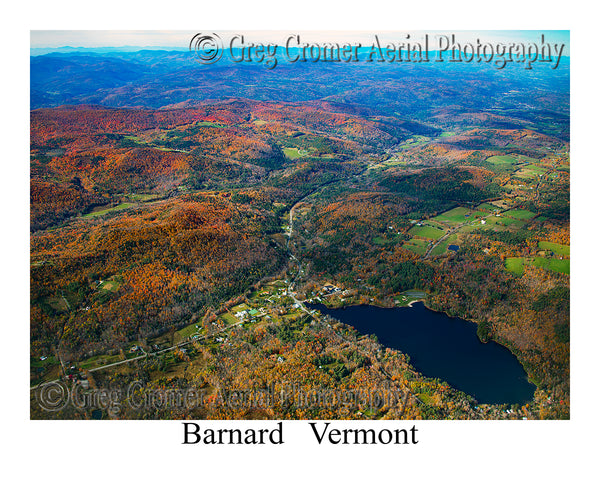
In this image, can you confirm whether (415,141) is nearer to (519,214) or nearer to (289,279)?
(519,214)

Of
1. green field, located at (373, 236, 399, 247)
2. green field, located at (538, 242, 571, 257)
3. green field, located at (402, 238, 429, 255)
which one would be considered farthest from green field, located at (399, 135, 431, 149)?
green field, located at (538, 242, 571, 257)

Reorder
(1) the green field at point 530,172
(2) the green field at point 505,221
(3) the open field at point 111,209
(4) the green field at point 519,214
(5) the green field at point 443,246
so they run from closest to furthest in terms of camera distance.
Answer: (5) the green field at point 443,246, (2) the green field at point 505,221, (3) the open field at point 111,209, (4) the green field at point 519,214, (1) the green field at point 530,172

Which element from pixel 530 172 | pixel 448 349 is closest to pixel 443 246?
pixel 448 349

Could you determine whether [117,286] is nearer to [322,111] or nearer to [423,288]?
[423,288]

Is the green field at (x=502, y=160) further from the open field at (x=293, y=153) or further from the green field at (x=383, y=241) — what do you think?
the green field at (x=383, y=241)

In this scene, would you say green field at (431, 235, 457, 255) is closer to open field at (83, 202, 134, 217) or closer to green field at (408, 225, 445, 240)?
green field at (408, 225, 445, 240)

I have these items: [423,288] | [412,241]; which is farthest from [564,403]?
[412,241]

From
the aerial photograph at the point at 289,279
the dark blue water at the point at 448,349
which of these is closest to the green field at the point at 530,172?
the aerial photograph at the point at 289,279
